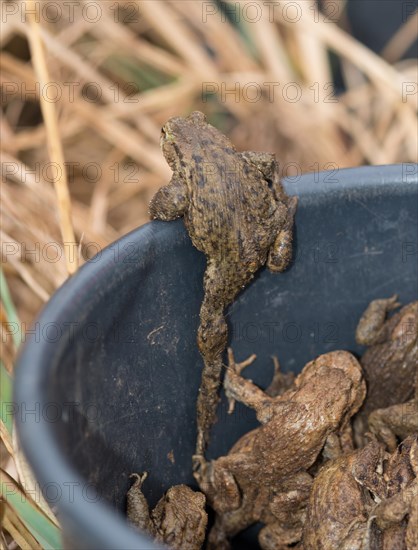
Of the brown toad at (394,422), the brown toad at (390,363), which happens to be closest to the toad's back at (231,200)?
the brown toad at (390,363)

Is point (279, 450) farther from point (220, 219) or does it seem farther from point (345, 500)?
point (220, 219)

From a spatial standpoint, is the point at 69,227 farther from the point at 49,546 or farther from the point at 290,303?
the point at 49,546

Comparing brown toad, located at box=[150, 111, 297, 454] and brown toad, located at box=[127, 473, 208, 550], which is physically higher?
brown toad, located at box=[150, 111, 297, 454]

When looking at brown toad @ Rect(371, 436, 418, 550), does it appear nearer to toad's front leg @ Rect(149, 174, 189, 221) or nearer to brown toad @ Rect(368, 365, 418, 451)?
brown toad @ Rect(368, 365, 418, 451)

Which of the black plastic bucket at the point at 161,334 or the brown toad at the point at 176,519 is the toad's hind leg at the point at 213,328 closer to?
the black plastic bucket at the point at 161,334

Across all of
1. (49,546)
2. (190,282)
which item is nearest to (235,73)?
(190,282)

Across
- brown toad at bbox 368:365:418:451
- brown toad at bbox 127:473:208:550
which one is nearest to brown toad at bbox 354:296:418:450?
brown toad at bbox 368:365:418:451
